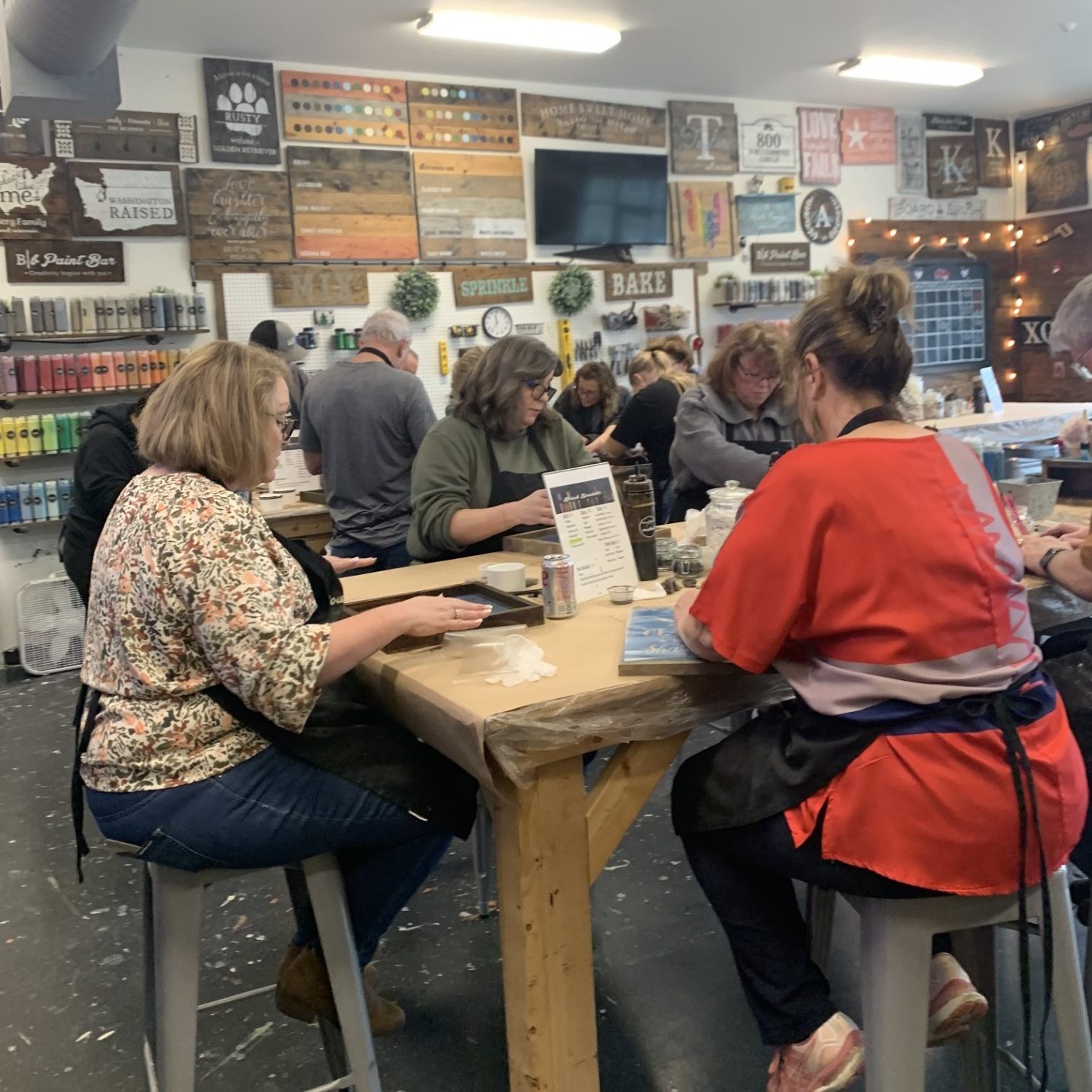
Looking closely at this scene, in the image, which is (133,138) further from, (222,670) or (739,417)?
(222,670)

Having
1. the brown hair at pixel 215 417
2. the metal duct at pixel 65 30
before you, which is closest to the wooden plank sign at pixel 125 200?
the metal duct at pixel 65 30

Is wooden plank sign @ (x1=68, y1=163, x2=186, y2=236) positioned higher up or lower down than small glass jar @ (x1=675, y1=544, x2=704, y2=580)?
higher up

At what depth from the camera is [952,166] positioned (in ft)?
27.7

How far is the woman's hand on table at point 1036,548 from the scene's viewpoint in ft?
6.73

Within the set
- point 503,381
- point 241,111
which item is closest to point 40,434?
point 241,111

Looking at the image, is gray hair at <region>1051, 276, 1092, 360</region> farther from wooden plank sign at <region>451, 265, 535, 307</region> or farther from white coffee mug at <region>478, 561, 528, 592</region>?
wooden plank sign at <region>451, 265, 535, 307</region>

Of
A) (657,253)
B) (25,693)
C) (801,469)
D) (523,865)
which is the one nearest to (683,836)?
(523,865)

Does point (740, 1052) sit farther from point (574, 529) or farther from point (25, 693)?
point (25, 693)

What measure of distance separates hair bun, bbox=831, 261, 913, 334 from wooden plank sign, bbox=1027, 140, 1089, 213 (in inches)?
313

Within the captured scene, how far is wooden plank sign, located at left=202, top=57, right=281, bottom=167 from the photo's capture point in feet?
18.2

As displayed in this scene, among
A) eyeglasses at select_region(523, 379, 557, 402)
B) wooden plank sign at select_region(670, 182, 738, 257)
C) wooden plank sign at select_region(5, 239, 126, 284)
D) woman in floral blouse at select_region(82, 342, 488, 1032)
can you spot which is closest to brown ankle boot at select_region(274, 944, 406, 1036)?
woman in floral blouse at select_region(82, 342, 488, 1032)

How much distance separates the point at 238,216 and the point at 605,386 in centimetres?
221

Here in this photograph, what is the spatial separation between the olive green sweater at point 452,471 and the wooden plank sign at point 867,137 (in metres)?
6.09

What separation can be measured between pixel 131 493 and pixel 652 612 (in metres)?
0.92
